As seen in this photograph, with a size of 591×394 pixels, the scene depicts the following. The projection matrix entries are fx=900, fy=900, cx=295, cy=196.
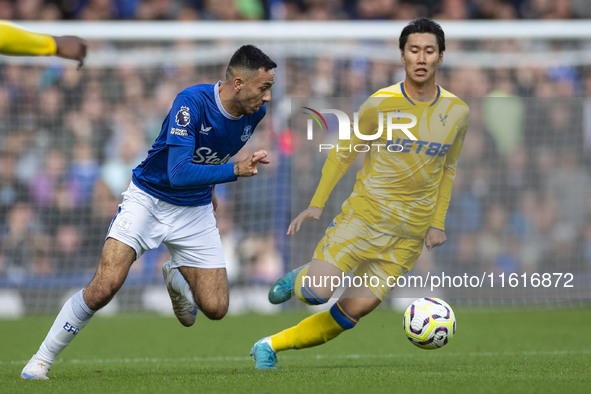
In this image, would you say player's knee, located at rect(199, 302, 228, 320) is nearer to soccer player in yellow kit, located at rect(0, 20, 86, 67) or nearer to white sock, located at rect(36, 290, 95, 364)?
white sock, located at rect(36, 290, 95, 364)

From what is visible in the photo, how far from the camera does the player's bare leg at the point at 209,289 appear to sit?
6.79m

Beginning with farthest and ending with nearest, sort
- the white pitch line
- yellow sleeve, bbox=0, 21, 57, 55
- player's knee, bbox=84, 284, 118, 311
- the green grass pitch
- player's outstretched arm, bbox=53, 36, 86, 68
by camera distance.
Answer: the white pitch line < player's knee, bbox=84, 284, 118, 311 < the green grass pitch < player's outstretched arm, bbox=53, 36, 86, 68 < yellow sleeve, bbox=0, 21, 57, 55

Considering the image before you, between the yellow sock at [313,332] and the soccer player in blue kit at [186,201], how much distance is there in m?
0.52

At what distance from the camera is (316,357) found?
820cm

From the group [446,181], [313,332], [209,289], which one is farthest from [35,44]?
[446,181]

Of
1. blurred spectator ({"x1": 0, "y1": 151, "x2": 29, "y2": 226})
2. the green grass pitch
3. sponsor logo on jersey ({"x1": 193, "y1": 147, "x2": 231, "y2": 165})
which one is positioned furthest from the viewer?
blurred spectator ({"x1": 0, "y1": 151, "x2": 29, "y2": 226})

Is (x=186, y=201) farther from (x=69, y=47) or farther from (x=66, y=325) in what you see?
(x=69, y=47)

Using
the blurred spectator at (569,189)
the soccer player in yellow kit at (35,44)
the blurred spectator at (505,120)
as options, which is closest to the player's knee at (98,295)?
the soccer player in yellow kit at (35,44)

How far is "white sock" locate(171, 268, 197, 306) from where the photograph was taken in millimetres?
6984

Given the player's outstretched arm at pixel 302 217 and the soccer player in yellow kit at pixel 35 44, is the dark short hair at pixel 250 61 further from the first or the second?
the soccer player in yellow kit at pixel 35 44

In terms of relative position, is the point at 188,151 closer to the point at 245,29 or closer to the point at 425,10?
the point at 245,29

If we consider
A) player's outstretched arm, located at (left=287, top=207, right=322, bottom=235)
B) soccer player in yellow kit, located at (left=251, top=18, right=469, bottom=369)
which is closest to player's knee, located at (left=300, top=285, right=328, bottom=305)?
soccer player in yellow kit, located at (left=251, top=18, right=469, bottom=369)

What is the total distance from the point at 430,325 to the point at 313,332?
2.98 ft

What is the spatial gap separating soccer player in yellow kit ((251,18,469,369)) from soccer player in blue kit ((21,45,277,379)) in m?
0.66
